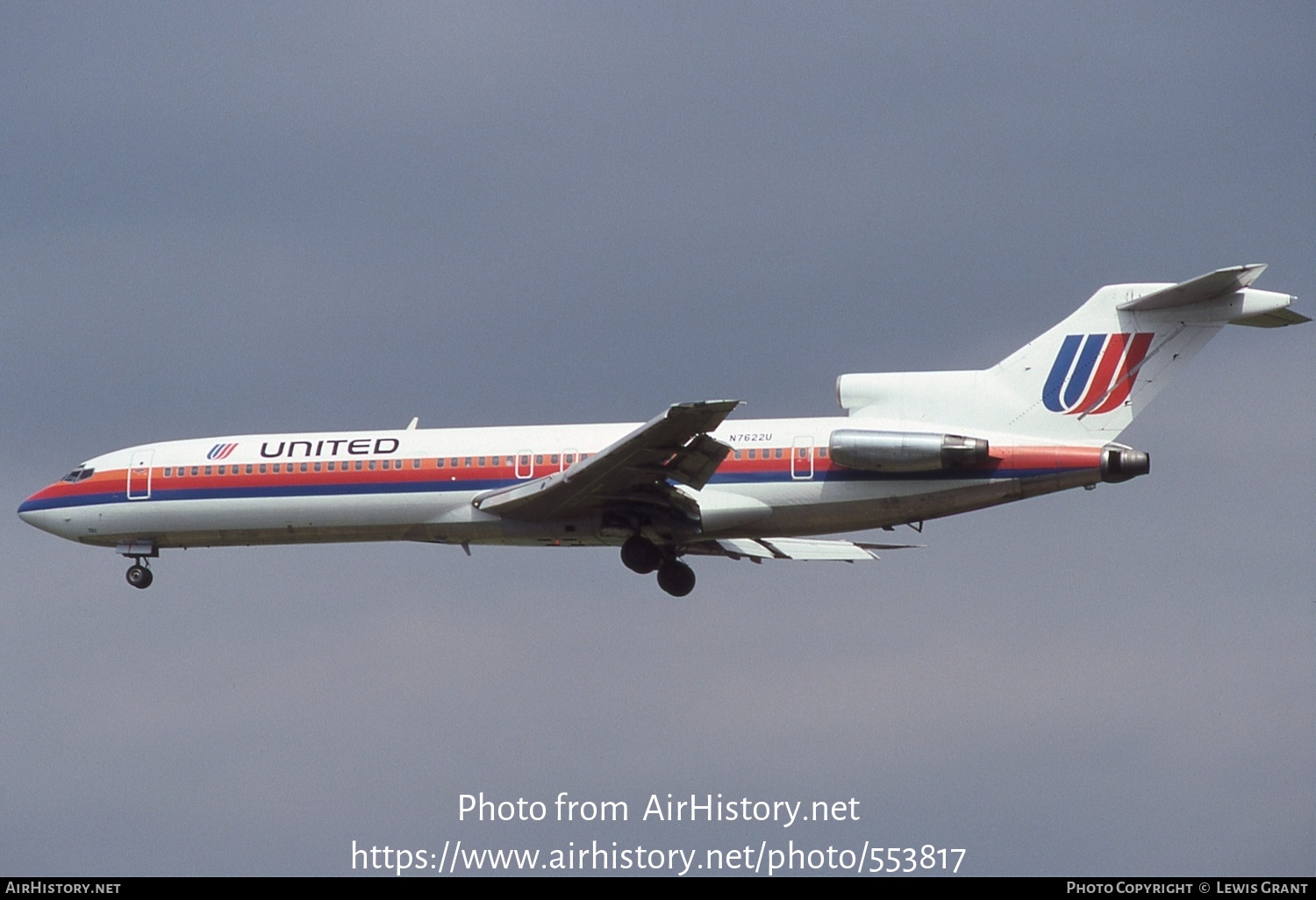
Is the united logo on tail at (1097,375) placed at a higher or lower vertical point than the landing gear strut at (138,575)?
higher

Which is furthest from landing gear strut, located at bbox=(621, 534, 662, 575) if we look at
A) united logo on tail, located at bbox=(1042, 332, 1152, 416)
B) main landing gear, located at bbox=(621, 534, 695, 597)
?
united logo on tail, located at bbox=(1042, 332, 1152, 416)

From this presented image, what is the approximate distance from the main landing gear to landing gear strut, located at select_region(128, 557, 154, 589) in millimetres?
11568

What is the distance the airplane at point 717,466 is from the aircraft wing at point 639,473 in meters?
0.05

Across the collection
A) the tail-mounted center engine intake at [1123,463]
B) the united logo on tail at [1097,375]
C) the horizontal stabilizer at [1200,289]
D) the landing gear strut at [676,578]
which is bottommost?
the landing gear strut at [676,578]

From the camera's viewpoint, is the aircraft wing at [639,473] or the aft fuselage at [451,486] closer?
the aircraft wing at [639,473]

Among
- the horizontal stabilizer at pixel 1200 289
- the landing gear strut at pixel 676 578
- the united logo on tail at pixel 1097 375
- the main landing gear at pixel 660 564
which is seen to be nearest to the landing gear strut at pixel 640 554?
the main landing gear at pixel 660 564

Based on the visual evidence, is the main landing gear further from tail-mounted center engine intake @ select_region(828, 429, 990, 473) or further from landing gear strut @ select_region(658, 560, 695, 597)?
tail-mounted center engine intake @ select_region(828, 429, 990, 473)

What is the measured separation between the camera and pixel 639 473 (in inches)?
1400

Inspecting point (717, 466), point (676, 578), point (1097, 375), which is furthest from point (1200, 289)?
point (676, 578)

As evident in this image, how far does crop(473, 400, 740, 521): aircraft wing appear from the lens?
110ft

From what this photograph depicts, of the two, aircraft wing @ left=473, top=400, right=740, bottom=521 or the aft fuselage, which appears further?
the aft fuselage

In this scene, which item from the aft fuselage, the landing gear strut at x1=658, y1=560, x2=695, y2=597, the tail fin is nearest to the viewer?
the tail fin

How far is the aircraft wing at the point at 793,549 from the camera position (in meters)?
40.8

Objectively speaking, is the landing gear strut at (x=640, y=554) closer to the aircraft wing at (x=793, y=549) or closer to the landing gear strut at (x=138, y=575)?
the aircraft wing at (x=793, y=549)
